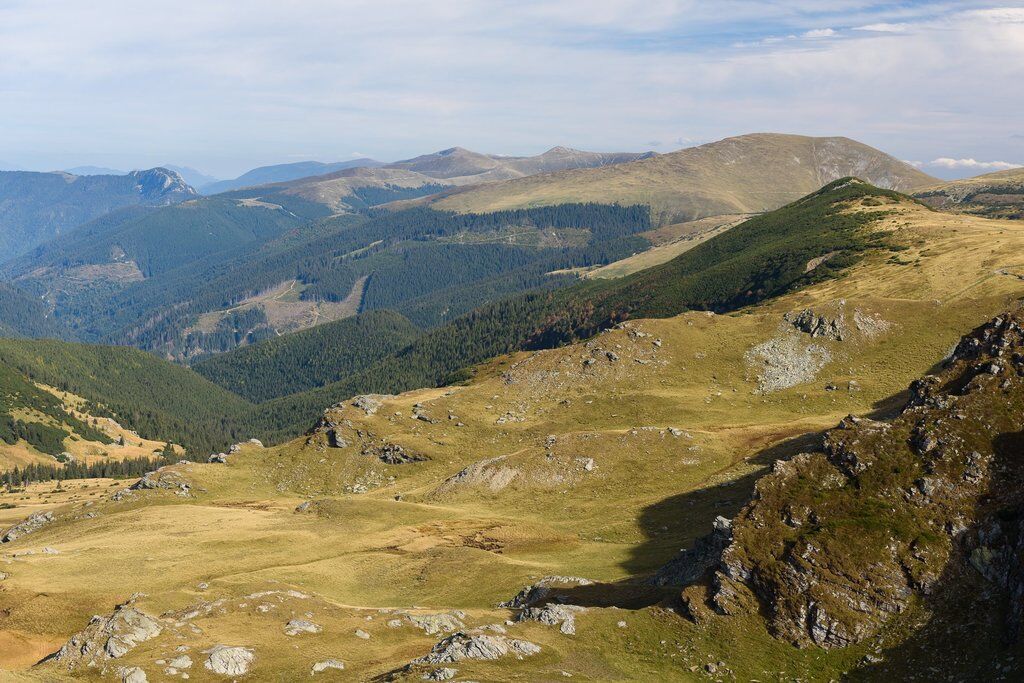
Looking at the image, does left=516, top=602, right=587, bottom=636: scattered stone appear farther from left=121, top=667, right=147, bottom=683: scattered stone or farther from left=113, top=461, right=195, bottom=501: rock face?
left=113, top=461, right=195, bottom=501: rock face

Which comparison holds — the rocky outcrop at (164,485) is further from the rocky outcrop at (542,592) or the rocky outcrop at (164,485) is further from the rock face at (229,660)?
the rocky outcrop at (542,592)

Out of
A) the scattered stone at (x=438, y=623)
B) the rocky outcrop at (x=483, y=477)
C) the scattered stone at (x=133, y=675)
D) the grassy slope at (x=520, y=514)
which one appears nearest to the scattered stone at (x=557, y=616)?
the grassy slope at (x=520, y=514)

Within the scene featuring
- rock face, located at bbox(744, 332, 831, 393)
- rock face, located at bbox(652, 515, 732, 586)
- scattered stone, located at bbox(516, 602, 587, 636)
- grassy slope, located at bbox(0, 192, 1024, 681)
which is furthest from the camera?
rock face, located at bbox(744, 332, 831, 393)

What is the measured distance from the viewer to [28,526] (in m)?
145

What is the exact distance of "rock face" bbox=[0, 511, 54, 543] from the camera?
142363mm

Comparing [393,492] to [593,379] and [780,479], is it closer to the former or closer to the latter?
[593,379]

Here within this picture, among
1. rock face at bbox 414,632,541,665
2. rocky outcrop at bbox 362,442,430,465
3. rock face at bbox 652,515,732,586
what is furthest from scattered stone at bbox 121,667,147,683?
rocky outcrop at bbox 362,442,430,465

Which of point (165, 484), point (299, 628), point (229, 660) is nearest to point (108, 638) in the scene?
point (229, 660)

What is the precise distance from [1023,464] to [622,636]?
38.4 meters

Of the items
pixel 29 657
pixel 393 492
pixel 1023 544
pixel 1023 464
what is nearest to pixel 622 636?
pixel 1023 544

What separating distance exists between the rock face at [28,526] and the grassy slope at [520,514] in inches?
196

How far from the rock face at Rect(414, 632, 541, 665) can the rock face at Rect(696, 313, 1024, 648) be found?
17.0m

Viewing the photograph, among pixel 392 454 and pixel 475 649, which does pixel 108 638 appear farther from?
pixel 392 454

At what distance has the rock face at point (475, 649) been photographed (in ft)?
192
